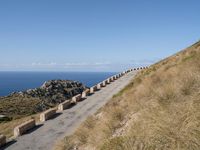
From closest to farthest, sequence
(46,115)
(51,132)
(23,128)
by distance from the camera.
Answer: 1. (51,132)
2. (23,128)
3. (46,115)

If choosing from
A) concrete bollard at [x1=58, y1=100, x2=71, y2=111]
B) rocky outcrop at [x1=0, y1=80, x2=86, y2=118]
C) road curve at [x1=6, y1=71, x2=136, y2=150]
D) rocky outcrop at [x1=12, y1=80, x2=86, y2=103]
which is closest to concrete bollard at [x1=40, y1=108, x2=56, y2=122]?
road curve at [x1=6, y1=71, x2=136, y2=150]

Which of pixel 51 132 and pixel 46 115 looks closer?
pixel 51 132

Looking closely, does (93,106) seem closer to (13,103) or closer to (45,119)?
(45,119)

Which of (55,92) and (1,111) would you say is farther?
(55,92)

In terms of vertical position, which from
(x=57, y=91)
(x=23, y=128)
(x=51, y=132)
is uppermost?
(x=23, y=128)

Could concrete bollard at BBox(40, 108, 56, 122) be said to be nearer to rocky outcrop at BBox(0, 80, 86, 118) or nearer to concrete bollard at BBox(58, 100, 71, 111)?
concrete bollard at BBox(58, 100, 71, 111)

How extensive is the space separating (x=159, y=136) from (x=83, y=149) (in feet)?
16.9

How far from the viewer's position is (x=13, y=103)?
88.2 meters

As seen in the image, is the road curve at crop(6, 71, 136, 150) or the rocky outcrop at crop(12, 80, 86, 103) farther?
the rocky outcrop at crop(12, 80, 86, 103)

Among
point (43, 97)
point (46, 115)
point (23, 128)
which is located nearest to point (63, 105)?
point (46, 115)

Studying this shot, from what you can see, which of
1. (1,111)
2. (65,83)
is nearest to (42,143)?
(1,111)

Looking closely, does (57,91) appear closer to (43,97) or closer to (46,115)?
(43,97)

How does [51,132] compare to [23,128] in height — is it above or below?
below

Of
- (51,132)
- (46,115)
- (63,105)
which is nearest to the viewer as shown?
(51,132)
